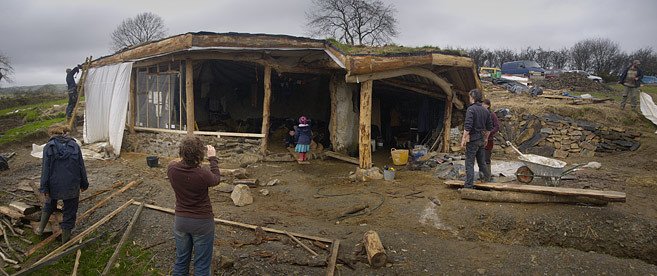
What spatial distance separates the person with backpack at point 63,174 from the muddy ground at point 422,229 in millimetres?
676

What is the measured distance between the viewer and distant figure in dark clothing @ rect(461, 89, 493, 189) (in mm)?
6309

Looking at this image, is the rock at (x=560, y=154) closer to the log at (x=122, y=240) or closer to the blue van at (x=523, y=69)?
the log at (x=122, y=240)

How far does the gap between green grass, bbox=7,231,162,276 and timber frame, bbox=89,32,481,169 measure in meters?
4.85

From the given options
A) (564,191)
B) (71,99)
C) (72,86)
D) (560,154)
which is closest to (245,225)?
(564,191)

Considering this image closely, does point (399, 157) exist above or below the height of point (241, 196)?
above

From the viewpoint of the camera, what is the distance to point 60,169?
514 cm

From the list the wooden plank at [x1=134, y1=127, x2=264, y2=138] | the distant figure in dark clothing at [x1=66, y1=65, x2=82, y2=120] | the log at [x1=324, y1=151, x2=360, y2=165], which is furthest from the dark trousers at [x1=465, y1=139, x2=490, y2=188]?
the distant figure in dark clothing at [x1=66, y1=65, x2=82, y2=120]

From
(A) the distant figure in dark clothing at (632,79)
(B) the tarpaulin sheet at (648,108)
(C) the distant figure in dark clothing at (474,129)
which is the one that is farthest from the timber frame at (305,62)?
(B) the tarpaulin sheet at (648,108)

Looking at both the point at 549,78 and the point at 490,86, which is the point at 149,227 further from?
the point at 549,78

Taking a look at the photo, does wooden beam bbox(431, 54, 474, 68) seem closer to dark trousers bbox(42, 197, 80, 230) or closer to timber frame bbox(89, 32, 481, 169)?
timber frame bbox(89, 32, 481, 169)

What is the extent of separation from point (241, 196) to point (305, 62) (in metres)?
4.57

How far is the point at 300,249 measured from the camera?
496 centimetres

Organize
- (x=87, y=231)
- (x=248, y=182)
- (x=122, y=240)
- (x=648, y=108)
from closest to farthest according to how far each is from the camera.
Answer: (x=122, y=240) < (x=87, y=231) < (x=248, y=182) < (x=648, y=108)

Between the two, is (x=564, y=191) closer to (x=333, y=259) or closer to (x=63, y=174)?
(x=333, y=259)
